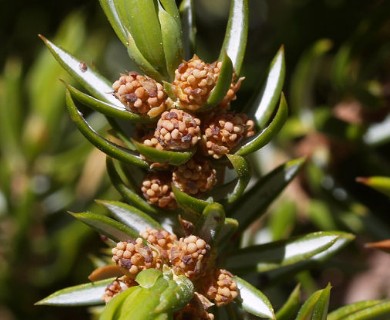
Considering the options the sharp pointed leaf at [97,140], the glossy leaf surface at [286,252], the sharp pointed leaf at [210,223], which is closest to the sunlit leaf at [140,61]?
the sharp pointed leaf at [97,140]

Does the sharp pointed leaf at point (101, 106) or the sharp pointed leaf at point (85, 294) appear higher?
the sharp pointed leaf at point (101, 106)

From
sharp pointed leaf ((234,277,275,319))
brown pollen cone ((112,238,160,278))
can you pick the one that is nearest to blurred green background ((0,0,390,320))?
sharp pointed leaf ((234,277,275,319))

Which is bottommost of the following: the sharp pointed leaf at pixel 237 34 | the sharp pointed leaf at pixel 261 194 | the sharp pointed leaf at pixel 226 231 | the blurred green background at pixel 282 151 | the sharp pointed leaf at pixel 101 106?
the blurred green background at pixel 282 151

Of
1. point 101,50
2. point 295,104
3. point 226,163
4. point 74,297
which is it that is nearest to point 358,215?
point 295,104

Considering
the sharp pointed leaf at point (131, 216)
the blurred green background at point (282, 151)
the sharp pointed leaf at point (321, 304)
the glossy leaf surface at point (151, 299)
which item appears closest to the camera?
the glossy leaf surface at point (151, 299)

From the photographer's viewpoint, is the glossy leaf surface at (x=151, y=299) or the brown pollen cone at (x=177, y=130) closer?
the glossy leaf surface at (x=151, y=299)

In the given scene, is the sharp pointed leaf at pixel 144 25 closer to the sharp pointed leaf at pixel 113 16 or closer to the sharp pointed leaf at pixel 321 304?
the sharp pointed leaf at pixel 113 16
